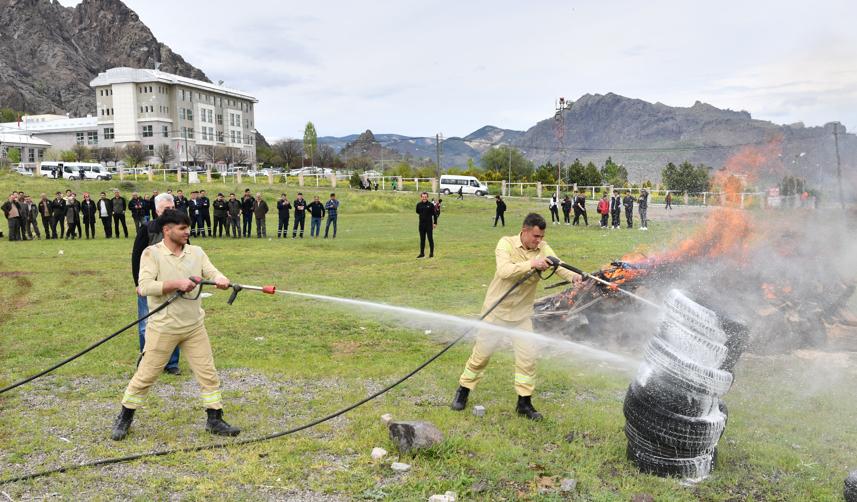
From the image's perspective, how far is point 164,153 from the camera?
84312mm

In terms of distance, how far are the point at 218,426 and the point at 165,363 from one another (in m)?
0.78

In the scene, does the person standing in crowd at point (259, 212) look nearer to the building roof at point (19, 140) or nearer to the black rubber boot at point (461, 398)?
the black rubber boot at point (461, 398)

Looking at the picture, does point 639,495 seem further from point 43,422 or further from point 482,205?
point 482,205

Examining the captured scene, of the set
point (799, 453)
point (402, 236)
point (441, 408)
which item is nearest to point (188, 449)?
point (441, 408)

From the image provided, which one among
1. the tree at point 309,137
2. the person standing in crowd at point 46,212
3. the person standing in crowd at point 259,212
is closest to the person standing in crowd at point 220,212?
the person standing in crowd at point 259,212

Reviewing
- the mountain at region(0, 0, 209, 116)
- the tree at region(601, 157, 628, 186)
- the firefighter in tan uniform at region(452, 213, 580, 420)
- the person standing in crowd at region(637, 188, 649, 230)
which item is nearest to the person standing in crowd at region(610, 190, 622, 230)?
the person standing in crowd at region(637, 188, 649, 230)

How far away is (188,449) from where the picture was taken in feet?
17.8

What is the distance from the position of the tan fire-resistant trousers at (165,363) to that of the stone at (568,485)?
10.7ft

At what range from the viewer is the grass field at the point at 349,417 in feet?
15.7

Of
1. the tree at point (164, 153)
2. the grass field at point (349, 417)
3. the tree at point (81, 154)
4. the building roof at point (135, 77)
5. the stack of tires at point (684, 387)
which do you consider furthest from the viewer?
the building roof at point (135, 77)

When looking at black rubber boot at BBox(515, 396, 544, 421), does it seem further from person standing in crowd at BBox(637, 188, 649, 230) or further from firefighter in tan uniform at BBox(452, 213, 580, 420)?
person standing in crowd at BBox(637, 188, 649, 230)

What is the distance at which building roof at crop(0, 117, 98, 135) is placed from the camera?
3861 inches

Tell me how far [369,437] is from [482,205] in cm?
3678

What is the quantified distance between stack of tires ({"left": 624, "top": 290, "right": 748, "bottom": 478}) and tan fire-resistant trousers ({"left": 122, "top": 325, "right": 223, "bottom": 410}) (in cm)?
384
